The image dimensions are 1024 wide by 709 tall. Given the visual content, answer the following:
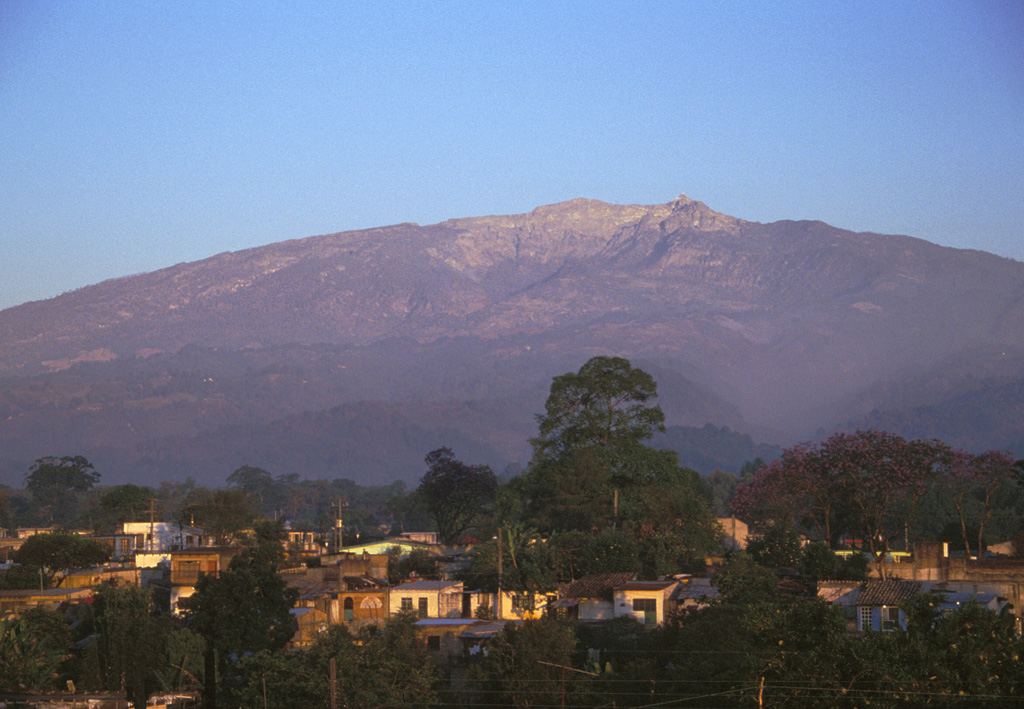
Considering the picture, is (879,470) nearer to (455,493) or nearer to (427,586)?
(427,586)

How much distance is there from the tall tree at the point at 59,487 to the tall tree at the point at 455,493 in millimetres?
77610

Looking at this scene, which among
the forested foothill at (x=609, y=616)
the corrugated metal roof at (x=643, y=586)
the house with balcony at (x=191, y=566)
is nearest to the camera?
the forested foothill at (x=609, y=616)

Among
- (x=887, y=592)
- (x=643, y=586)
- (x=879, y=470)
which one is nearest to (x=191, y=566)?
(x=643, y=586)

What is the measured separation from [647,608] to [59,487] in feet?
444

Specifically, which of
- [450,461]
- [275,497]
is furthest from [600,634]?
[275,497]

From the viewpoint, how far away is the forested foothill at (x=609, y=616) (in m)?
29.0

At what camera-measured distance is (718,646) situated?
43.8 metres

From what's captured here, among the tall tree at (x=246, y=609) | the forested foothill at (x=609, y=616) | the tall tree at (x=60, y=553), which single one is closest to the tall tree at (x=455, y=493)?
the forested foothill at (x=609, y=616)

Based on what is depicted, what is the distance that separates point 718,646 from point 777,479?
2633 centimetres

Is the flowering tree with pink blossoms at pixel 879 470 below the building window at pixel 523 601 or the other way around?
the other way around

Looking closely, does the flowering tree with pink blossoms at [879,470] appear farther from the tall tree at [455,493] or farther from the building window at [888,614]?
the tall tree at [455,493]

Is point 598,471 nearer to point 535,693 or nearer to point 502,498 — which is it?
point 502,498

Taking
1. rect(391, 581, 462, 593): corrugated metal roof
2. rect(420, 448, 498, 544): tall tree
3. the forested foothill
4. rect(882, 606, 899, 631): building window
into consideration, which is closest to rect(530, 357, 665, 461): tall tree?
the forested foothill

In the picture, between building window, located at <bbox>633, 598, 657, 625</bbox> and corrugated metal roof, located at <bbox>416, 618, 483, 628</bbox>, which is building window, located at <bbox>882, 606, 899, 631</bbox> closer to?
building window, located at <bbox>633, 598, 657, 625</bbox>
